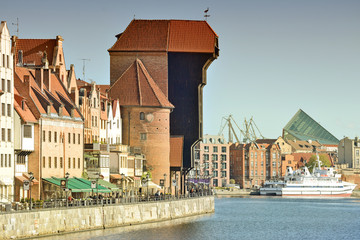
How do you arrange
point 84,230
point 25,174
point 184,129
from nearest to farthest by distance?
1. point 84,230
2. point 25,174
3. point 184,129

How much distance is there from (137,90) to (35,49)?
83.0ft

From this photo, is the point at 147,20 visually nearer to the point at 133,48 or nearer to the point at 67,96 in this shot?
the point at 133,48

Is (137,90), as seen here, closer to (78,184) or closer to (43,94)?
(43,94)

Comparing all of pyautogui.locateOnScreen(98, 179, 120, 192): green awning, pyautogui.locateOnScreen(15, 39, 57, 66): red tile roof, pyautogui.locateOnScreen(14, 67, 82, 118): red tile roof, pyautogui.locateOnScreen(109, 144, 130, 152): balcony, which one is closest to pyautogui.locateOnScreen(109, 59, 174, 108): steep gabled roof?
pyautogui.locateOnScreen(109, 144, 130, 152): balcony

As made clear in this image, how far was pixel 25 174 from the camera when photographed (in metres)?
98.6

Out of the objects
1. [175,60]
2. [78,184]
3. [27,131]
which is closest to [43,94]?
[27,131]

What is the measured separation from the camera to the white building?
9238 centimetres

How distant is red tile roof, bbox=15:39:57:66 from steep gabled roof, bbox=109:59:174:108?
73.1 feet

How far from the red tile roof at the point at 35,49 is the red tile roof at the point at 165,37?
26.2 meters

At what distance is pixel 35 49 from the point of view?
12400 centimetres

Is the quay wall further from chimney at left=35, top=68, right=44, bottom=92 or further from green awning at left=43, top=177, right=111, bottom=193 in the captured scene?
chimney at left=35, top=68, right=44, bottom=92

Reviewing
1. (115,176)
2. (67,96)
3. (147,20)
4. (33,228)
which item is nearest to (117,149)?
(115,176)

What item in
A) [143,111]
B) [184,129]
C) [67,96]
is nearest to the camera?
[67,96]

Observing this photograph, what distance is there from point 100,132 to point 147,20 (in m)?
30.7
